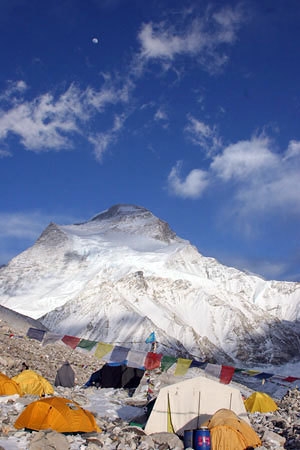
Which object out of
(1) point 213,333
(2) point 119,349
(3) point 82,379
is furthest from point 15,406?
(1) point 213,333

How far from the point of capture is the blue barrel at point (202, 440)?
48.3 feet

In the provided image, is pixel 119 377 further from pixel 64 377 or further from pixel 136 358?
pixel 64 377

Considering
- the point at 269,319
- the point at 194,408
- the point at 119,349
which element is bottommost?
the point at 194,408

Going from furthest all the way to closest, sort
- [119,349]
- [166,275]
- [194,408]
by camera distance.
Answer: [166,275] < [119,349] < [194,408]

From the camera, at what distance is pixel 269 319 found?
5753 inches

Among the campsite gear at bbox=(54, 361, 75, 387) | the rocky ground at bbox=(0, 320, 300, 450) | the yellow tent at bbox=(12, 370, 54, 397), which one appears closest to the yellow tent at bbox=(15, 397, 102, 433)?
the rocky ground at bbox=(0, 320, 300, 450)

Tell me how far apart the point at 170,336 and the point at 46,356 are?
8094 cm

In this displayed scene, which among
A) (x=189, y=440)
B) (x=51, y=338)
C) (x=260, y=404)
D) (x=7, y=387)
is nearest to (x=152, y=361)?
(x=260, y=404)

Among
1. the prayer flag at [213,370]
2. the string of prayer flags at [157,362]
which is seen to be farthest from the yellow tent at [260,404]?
the prayer flag at [213,370]

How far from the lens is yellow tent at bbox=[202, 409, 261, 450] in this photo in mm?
15016

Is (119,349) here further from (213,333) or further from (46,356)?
(213,333)

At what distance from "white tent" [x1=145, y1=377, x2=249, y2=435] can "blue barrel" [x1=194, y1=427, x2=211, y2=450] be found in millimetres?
2953

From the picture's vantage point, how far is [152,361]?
94.9 ft

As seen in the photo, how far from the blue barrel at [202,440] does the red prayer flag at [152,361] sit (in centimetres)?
1394
